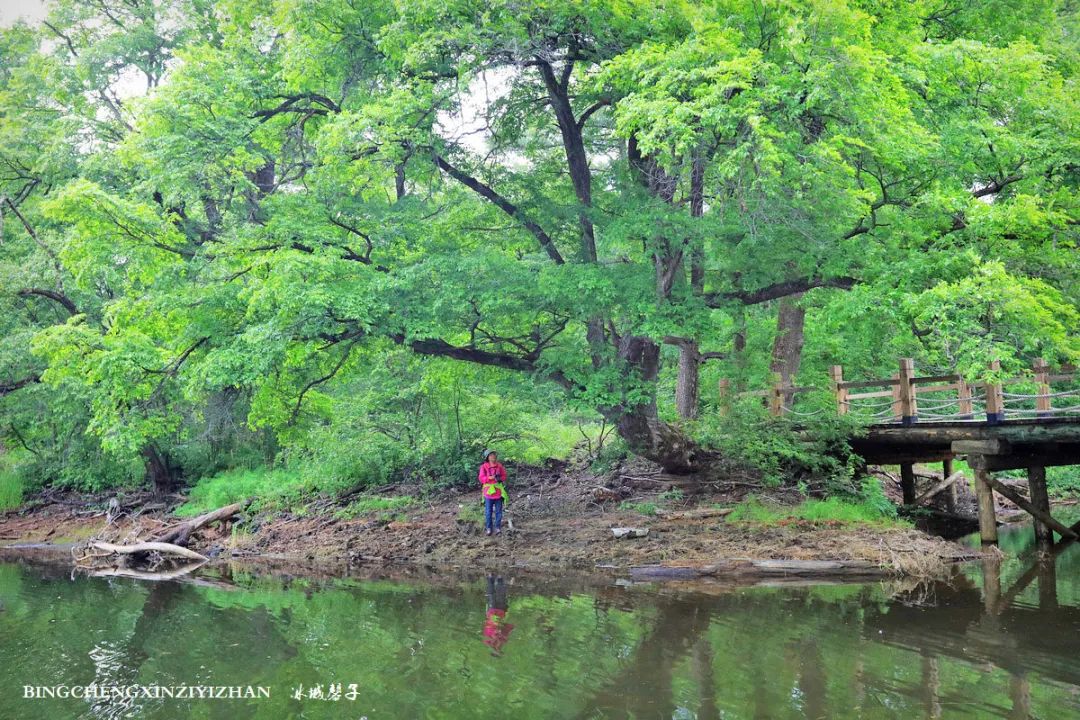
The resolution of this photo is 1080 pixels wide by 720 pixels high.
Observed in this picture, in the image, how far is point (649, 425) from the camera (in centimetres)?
1505

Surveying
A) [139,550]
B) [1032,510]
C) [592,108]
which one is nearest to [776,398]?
[1032,510]

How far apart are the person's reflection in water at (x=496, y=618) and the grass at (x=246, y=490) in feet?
25.8

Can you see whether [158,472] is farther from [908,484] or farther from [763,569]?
[908,484]

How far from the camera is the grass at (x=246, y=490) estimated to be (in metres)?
18.3

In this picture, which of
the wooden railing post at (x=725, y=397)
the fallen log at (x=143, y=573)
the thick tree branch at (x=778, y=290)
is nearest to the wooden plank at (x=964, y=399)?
the thick tree branch at (x=778, y=290)

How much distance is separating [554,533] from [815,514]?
4574 millimetres

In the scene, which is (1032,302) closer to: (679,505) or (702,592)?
(702,592)

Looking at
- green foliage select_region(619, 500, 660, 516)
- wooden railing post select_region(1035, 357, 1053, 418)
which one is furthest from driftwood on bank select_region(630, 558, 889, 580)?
wooden railing post select_region(1035, 357, 1053, 418)

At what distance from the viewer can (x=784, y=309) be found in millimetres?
19422

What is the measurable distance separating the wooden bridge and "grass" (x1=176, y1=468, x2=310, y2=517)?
9949 millimetres

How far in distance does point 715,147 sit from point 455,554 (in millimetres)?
8070

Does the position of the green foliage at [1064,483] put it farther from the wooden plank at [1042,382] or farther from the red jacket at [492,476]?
the red jacket at [492,476]

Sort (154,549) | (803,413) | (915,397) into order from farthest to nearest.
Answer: (803,413), (154,549), (915,397)

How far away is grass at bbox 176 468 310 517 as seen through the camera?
18281mm
